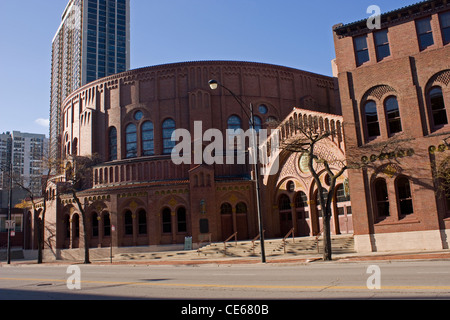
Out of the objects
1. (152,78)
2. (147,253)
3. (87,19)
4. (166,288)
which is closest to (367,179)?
(166,288)

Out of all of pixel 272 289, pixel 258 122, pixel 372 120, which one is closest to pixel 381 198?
pixel 372 120

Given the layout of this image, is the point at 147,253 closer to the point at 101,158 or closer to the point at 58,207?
the point at 58,207

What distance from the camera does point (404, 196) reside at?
23859 millimetres

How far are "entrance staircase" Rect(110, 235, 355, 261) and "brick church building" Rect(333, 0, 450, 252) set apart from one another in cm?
163

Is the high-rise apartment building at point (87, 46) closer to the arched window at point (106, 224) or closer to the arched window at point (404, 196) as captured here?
the arched window at point (106, 224)

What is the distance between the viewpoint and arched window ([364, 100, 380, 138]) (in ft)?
83.0

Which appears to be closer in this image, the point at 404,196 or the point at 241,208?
the point at 404,196

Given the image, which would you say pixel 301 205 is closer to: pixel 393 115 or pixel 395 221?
pixel 395 221

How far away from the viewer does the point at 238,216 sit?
36.1m

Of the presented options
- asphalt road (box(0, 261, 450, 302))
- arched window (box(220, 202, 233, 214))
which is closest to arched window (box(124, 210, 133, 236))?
arched window (box(220, 202, 233, 214))

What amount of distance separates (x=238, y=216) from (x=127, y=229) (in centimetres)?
1016

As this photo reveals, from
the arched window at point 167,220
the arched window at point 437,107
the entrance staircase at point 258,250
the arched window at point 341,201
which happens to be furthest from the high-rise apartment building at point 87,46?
the arched window at point 437,107

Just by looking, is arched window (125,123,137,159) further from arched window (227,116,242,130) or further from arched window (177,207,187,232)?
arched window (177,207,187,232)

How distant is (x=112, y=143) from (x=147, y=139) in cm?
482
